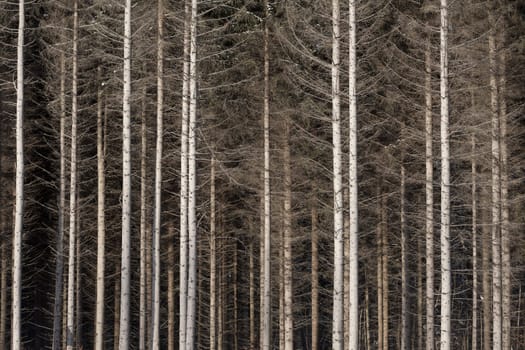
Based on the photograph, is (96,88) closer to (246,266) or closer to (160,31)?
(160,31)

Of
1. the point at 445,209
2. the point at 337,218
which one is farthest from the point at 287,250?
the point at 445,209

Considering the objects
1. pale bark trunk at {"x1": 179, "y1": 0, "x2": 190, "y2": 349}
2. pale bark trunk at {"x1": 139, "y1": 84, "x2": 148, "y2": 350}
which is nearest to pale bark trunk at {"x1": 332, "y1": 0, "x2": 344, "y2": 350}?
pale bark trunk at {"x1": 179, "y1": 0, "x2": 190, "y2": 349}

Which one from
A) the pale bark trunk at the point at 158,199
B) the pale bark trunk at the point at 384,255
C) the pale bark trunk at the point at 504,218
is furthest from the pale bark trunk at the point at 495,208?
the pale bark trunk at the point at 158,199

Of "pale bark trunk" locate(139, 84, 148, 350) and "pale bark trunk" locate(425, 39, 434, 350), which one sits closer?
"pale bark trunk" locate(425, 39, 434, 350)

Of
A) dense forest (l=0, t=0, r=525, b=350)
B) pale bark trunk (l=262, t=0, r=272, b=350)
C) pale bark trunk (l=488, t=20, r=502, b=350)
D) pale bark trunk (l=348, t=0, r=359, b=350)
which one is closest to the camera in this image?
pale bark trunk (l=348, t=0, r=359, b=350)

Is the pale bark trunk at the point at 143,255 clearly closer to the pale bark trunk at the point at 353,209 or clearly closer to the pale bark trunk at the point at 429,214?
the pale bark trunk at the point at 353,209

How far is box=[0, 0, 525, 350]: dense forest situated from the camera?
16109 millimetres

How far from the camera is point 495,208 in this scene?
61.2 ft

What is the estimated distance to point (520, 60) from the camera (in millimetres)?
20031

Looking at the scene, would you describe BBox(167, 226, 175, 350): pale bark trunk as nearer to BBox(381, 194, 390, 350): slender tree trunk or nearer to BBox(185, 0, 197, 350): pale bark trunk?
BBox(381, 194, 390, 350): slender tree trunk

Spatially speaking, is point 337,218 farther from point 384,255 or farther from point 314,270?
point 384,255

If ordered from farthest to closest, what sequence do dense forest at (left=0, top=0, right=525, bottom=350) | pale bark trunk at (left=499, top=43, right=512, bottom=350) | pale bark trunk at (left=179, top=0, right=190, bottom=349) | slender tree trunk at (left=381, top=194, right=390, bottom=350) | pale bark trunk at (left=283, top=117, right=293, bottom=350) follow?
slender tree trunk at (left=381, top=194, right=390, bottom=350), pale bark trunk at (left=283, top=117, right=293, bottom=350), pale bark trunk at (left=499, top=43, right=512, bottom=350), pale bark trunk at (left=179, top=0, right=190, bottom=349), dense forest at (left=0, top=0, right=525, bottom=350)

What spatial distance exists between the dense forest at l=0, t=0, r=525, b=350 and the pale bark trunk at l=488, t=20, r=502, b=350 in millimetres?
56

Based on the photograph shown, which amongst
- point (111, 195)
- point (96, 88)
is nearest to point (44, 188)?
point (111, 195)
